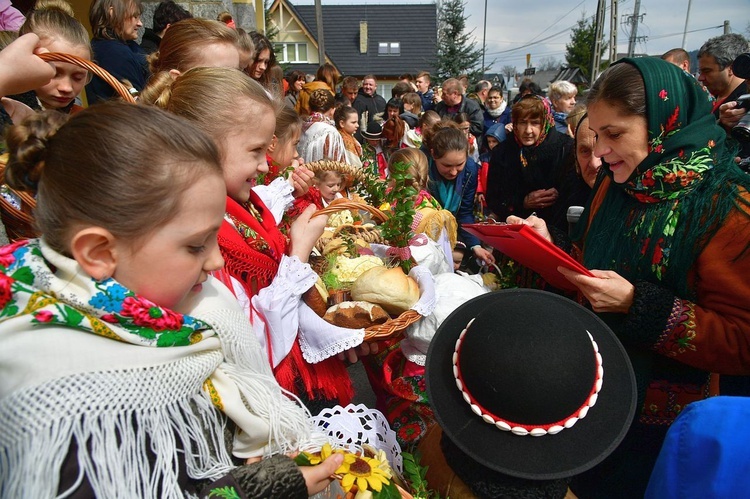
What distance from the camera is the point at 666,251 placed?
1.89 meters

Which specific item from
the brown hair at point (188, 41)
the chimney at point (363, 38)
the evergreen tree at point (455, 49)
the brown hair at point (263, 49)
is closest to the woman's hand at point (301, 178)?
the brown hair at point (188, 41)

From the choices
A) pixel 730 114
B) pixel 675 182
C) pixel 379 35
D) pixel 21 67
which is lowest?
pixel 675 182

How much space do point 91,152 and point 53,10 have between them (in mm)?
1807

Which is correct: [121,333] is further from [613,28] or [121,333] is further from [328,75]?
[613,28]

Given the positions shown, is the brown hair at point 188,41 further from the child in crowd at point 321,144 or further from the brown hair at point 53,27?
the child in crowd at point 321,144

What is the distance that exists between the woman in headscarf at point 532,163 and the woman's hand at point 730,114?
44.7 inches

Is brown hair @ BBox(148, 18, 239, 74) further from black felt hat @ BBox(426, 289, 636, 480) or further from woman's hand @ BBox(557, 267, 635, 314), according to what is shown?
woman's hand @ BBox(557, 267, 635, 314)

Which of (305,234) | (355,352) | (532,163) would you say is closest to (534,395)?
(355,352)

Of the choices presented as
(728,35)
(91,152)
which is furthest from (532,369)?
(728,35)

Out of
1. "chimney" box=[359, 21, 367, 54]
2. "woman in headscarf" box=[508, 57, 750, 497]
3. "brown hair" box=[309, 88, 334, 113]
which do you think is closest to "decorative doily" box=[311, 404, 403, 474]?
"woman in headscarf" box=[508, 57, 750, 497]

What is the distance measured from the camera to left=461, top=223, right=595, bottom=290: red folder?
74.1 inches

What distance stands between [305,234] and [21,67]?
1104 millimetres

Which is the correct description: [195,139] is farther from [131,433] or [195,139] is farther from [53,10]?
[53,10]

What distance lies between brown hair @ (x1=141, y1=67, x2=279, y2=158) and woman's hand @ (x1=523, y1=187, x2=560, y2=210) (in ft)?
9.79
